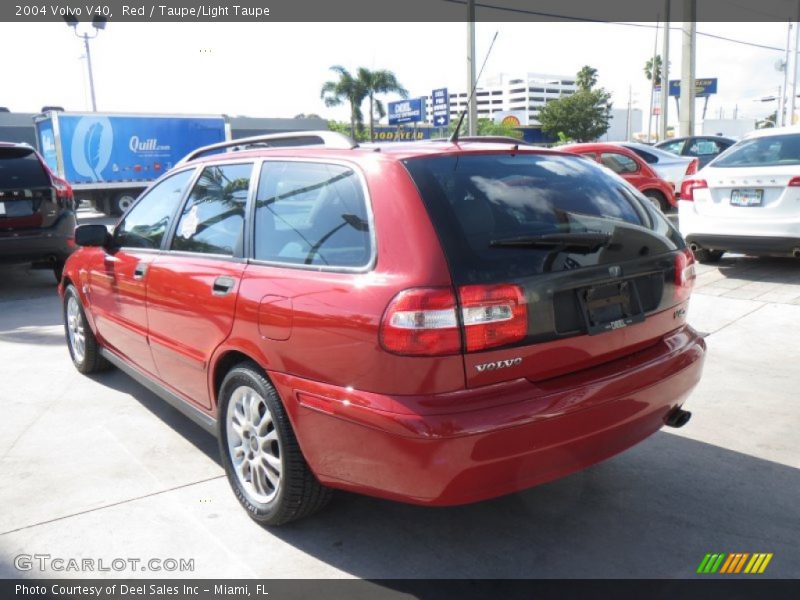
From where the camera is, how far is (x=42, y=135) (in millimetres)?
22641

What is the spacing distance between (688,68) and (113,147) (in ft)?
62.7

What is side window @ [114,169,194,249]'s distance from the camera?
404 cm

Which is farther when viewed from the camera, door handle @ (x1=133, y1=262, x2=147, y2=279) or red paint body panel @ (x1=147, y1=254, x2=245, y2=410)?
door handle @ (x1=133, y1=262, x2=147, y2=279)

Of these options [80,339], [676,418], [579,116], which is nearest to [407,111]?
[579,116]

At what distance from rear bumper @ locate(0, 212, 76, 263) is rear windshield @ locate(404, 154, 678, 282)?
6755 millimetres

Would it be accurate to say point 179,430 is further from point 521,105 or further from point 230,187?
point 521,105

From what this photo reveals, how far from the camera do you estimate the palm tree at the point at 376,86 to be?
154ft

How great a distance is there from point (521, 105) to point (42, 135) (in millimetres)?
132025

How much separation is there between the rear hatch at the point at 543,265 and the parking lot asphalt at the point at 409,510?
0.81 m

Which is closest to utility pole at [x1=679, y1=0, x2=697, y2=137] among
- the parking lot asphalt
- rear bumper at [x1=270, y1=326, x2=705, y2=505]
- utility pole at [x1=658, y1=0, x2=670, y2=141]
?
utility pole at [x1=658, y1=0, x2=670, y2=141]

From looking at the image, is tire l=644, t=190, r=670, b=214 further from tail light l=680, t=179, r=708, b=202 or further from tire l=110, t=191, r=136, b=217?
tire l=110, t=191, r=136, b=217

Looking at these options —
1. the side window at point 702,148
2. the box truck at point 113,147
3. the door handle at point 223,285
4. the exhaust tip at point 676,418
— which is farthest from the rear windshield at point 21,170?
the box truck at point 113,147

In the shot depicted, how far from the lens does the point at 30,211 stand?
28.3 feet

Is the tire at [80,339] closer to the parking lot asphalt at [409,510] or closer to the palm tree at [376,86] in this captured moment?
the parking lot asphalt at [409,510]
